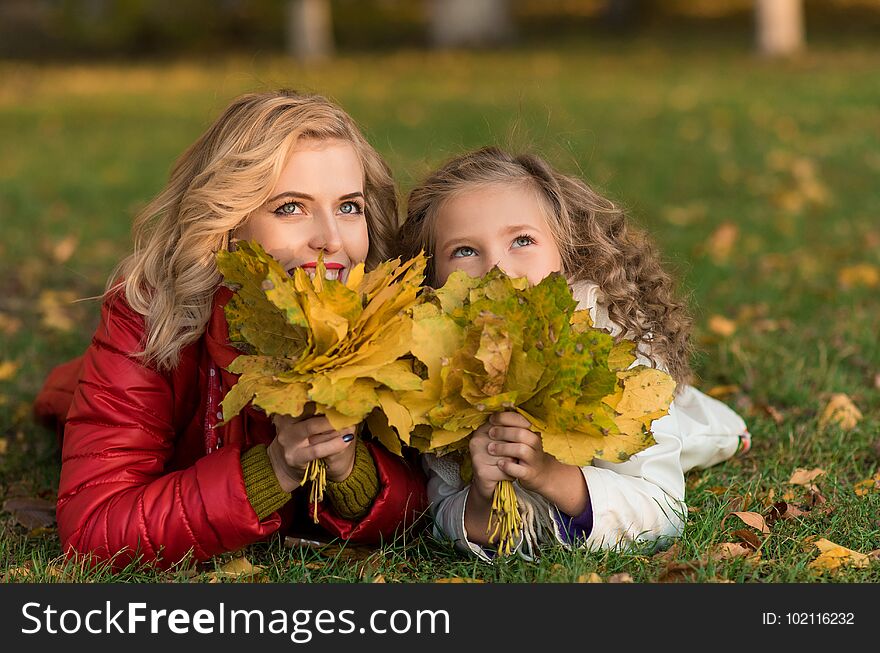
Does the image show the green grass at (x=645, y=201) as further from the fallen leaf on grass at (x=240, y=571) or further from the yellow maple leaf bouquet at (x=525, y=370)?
the yellow maple leaf bouquet at (x=525, y=370)

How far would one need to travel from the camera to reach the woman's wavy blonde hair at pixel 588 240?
3.37 metres

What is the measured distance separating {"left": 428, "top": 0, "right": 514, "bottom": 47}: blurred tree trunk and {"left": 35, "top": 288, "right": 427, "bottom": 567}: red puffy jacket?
17456mm

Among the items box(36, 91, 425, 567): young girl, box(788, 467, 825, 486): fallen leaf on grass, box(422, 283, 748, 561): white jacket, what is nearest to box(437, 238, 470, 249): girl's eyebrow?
box(36, 91, 425, 567): young girl

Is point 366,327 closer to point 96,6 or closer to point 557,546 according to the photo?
point 557,546

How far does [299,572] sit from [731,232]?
452cm

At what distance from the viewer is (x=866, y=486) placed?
3.40 meters

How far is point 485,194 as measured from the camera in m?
3.28

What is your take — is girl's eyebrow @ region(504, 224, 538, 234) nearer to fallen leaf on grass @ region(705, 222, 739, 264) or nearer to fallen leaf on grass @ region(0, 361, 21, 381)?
fallen leaf on grass @ region(0, 361, 21, 381)

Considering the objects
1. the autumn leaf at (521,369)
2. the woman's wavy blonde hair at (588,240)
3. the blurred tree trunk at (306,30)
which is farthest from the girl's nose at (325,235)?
the blurred tree trunk at (306,30)

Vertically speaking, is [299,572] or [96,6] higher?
[96,6]

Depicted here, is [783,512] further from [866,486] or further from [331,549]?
[331,549]

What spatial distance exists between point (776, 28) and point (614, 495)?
47.0 ft
